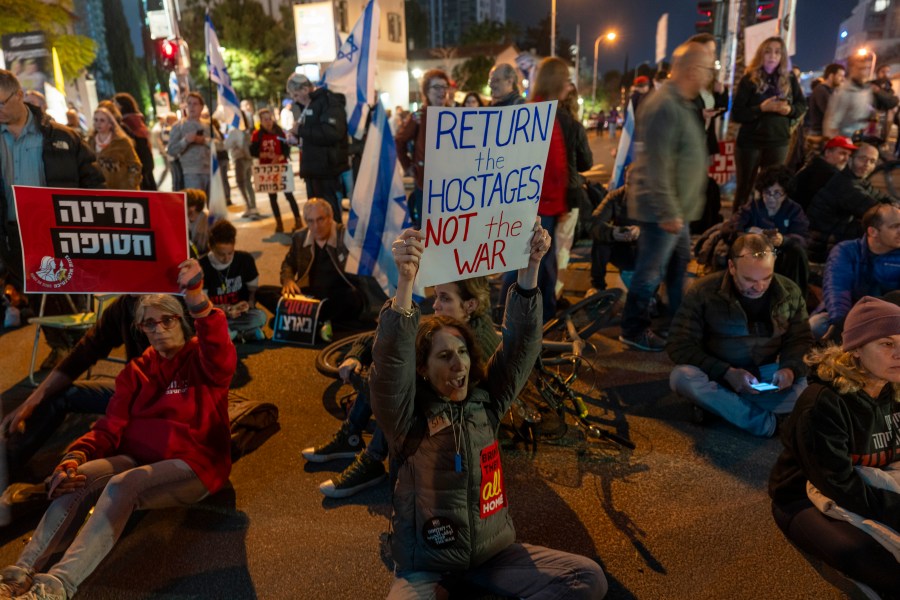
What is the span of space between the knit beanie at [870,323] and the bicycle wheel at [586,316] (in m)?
1.90

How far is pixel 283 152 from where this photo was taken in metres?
10.6

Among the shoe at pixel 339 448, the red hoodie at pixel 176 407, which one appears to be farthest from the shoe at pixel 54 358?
the shoe at pixel 339 448

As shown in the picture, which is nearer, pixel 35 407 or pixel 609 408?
pixel 35 407

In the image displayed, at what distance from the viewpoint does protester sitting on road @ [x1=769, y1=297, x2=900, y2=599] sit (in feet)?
8.07

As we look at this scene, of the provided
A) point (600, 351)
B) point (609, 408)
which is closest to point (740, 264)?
point (609, 408)

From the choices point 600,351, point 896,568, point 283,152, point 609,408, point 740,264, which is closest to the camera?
point 896,568

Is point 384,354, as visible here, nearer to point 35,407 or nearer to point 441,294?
point 441,294

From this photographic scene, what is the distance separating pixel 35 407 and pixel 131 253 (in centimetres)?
109

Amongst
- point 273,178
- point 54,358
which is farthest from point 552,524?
point 273,178

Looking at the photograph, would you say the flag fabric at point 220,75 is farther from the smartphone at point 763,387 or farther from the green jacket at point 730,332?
the smartphone at point 763,387

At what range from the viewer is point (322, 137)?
8148 millimetres

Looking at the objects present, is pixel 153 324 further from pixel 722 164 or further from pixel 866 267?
pixel 722 164

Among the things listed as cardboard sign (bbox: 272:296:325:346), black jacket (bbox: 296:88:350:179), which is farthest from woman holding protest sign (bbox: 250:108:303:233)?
cardboard sign (bbox: 272:296:325:346)

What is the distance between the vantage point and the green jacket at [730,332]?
3.94m
